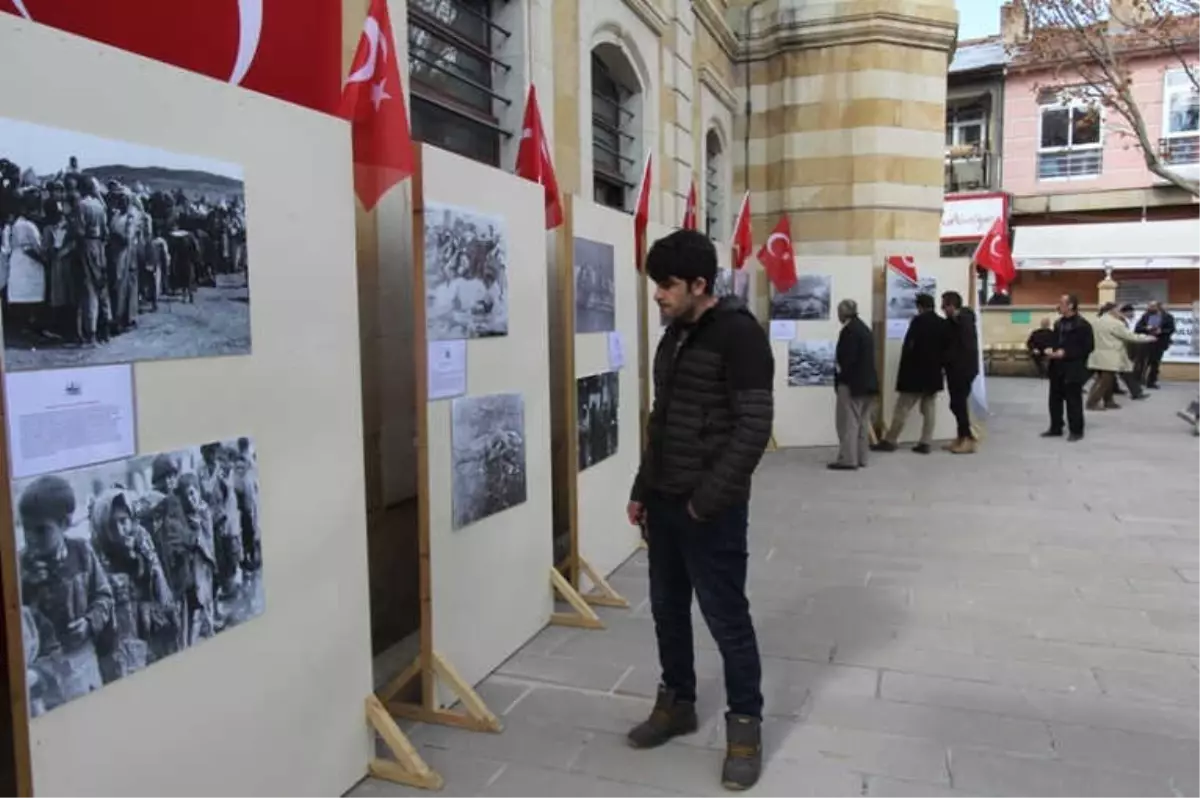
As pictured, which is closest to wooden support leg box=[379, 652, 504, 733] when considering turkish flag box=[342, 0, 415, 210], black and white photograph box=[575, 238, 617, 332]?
turkish flag box=[342, 0, 415, 210]

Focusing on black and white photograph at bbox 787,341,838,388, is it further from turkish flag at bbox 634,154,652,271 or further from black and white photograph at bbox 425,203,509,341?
black and white photograph at bbox 425,203,509,341

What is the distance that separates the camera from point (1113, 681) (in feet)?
13.1

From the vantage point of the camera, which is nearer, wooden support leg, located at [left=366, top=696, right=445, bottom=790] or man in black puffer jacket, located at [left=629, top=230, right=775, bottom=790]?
man in black puffer jacket, located at [left=629, top=230, right=775, bottom=790]

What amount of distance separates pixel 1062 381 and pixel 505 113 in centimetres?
798

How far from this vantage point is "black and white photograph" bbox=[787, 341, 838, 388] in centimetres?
1034

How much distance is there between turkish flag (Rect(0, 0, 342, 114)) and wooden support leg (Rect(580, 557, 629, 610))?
2.73 m

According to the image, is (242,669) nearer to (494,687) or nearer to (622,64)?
(494,687)

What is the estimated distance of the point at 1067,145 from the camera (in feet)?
84.8

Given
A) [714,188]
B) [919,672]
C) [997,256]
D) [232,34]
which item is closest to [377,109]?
[232,34]

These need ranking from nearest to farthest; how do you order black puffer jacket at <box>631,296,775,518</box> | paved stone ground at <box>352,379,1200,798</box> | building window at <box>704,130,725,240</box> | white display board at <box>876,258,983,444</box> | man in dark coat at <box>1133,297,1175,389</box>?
1. black puffer jacket at <box>631,296,775,518</box>
2. paved stone ground at <box>352,379,1200,798</box>
3. white display board at <box>876,258,983,444</box>
4. building window at <box>704,130,725,240</box>
5. man in dark coat at <box>1133,297,1175,389</box>

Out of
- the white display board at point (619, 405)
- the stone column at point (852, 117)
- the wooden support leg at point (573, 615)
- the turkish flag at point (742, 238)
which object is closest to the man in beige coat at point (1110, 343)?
the stone column at point (852, 117)

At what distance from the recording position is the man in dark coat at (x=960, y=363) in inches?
390

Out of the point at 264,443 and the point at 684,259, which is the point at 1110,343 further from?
the point at 264,443

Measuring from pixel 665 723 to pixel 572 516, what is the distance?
1.73 m
